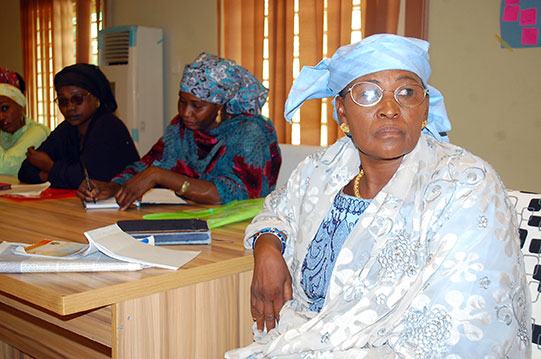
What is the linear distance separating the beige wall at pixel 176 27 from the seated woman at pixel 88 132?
2332 mm

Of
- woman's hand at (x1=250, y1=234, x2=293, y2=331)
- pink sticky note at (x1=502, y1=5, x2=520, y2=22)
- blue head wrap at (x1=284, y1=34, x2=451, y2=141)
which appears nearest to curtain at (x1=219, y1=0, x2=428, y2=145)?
pink sticky note at (x1=502, y1=5, x2=520, y2=22)

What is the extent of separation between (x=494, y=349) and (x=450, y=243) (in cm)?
21

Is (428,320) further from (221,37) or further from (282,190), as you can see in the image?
(221,37)

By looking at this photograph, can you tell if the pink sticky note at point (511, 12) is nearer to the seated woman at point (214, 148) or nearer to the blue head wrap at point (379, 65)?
the seated woman at point (214, 148)

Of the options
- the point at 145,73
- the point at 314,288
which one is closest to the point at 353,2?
the point at 145,73

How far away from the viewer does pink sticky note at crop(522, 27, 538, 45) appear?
3.28 m

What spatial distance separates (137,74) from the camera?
5578 mm

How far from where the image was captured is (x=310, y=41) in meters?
4.43

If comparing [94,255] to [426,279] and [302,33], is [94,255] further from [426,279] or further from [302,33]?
[302,33]

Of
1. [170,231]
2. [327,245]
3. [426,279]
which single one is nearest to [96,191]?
[170,231]

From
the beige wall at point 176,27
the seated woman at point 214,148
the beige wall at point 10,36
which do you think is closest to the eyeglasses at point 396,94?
the seated woman at point 214,148

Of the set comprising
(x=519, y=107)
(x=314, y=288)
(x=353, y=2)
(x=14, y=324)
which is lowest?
(x=14, y=324)

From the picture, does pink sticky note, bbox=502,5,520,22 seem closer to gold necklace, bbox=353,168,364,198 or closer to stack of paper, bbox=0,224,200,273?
gold necklace, bbox=353,168,364,198

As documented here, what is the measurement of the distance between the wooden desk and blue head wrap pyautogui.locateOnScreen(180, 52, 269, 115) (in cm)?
85
